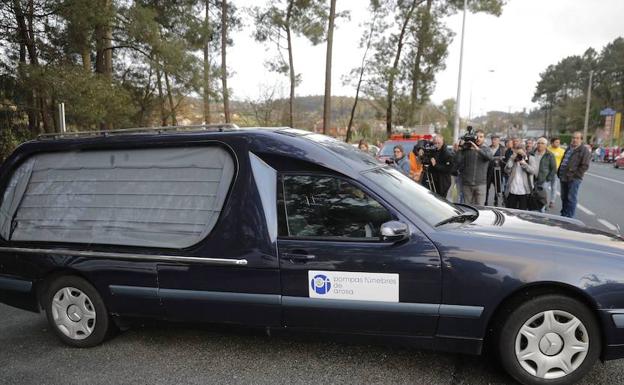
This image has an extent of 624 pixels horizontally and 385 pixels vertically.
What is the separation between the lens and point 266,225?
2895 mm

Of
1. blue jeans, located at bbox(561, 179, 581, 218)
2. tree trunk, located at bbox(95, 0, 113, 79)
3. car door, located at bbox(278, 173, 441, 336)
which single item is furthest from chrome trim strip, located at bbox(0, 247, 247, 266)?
tree trunk, located at bbox(95, 0, 113, 79)

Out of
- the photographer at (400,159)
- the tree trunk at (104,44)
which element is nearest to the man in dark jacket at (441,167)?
the photographer at (400,159)

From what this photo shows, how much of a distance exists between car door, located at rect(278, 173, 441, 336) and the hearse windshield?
171mm

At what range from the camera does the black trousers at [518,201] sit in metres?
7.25

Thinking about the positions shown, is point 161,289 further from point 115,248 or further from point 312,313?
point 312,313

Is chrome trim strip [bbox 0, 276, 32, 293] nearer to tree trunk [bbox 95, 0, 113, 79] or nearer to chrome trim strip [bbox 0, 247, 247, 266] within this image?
chrome trim strip [bbox 0, 247, 247, 266]

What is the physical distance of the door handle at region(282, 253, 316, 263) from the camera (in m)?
2.79

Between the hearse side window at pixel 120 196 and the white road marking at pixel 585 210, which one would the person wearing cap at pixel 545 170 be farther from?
the hearse side window at pixel 120 196

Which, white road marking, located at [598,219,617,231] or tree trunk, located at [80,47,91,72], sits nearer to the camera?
white road marking, located at [598,219,617,231]

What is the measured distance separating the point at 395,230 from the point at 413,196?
565 millimetres

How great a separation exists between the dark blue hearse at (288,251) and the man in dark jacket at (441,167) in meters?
4.17

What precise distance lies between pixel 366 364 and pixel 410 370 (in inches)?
11.8

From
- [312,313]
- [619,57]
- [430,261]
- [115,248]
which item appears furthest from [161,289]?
[619,57]

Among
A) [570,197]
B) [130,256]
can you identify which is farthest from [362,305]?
[570,197]
